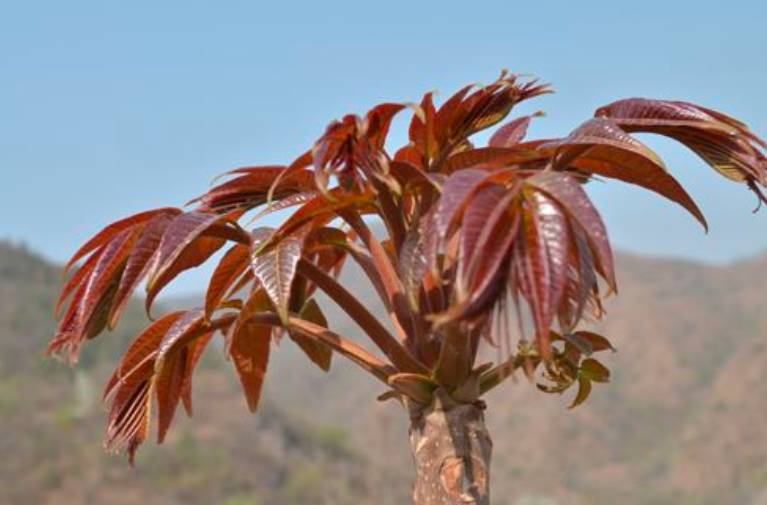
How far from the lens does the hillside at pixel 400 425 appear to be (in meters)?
18.9

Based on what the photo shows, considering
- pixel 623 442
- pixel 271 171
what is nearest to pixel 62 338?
pixel 271 171

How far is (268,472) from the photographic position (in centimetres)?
2022

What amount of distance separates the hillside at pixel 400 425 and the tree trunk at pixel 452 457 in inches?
498

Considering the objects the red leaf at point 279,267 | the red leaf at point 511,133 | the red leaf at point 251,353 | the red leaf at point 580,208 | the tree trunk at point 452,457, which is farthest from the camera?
the red leaf at point 251,353

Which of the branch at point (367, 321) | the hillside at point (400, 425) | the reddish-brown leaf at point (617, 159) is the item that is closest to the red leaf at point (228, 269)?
the branch at point (367, 321)

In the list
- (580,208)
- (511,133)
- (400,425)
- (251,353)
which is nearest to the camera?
(580,208)

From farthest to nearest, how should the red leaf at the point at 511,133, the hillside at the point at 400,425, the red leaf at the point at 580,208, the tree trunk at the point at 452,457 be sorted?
the hillside at the point at 400,425, the red leaf at the point at 511,133, the tree trunk at the point at 452,457, the red leaf at the point at 580,208

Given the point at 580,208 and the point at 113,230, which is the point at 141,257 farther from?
the point at 580,208

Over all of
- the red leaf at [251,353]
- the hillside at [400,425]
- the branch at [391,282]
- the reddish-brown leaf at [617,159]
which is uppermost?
the reddish-brown leaf at [617,159]

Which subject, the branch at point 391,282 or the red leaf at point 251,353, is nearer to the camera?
the branch at point 391,282

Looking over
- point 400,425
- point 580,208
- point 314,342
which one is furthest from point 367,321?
point 400,425

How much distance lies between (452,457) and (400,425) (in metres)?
25.4

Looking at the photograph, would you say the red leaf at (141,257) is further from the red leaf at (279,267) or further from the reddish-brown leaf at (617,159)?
the reddish-brown leaf at (617,159)

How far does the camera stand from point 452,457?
145cm
